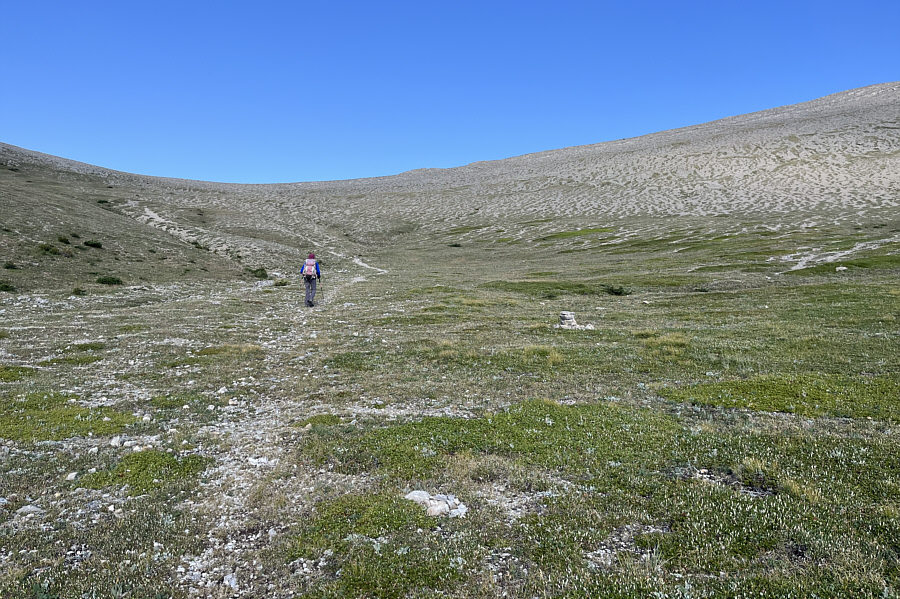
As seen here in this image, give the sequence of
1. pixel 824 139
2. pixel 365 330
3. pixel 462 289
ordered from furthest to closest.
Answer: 1. pixel 824 139
2. pixel 462 289
3. pixel 365 330

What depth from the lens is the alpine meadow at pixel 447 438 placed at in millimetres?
7754

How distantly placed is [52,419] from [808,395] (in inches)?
939

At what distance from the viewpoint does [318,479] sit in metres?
11.0

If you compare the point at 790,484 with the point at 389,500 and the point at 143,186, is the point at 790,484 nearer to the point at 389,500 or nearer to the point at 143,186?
the point at 389,500

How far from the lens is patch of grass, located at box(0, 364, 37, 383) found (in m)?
17.9

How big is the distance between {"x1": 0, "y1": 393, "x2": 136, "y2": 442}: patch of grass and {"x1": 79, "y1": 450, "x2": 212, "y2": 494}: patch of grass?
2.69m

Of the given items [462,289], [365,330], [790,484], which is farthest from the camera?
[462,289]

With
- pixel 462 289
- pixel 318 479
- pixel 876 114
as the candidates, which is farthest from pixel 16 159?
pixel 876 114

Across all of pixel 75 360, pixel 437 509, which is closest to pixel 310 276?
pixel 75 360

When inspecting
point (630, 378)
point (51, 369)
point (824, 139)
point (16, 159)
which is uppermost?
point (16, 159)

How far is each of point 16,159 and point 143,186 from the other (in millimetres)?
43473

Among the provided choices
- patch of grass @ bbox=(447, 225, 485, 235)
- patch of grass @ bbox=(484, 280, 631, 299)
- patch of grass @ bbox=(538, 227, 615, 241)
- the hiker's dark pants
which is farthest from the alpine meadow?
patch of grass @ bbox=(447, 225, 485, 235)

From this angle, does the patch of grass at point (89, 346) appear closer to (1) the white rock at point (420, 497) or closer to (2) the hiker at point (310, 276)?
(2) the hiker at point (310, 276)

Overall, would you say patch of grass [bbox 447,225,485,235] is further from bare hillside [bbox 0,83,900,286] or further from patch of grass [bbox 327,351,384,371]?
patch of grass [bbox 327,351,384,371]
